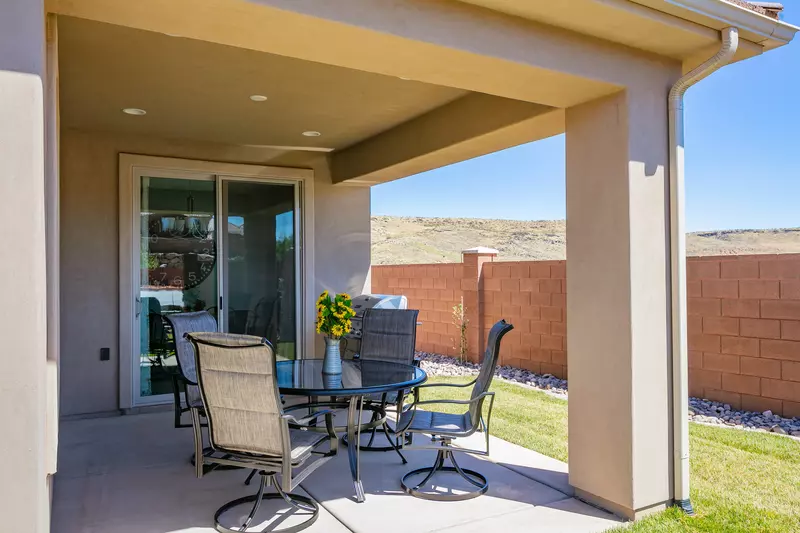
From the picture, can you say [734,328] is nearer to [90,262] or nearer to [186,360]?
[186,360]

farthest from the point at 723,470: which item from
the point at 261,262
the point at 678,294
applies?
the point at 261,262

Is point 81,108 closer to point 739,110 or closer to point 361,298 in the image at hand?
point 361,298

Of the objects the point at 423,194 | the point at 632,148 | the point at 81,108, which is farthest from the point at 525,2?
the point at 423,194

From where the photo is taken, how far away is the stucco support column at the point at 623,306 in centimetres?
322

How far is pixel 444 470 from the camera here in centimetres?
393

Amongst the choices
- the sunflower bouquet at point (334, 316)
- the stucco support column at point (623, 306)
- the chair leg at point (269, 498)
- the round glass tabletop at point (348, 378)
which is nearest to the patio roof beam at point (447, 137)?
the stucco support column at point (623, 306)

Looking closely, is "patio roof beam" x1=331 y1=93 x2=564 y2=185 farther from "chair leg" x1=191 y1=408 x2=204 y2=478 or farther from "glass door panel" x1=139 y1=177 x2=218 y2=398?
"chair leg" x1=191 y1=408 x2=204 y2=478

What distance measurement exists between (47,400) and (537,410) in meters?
4.45

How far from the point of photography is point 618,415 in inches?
128

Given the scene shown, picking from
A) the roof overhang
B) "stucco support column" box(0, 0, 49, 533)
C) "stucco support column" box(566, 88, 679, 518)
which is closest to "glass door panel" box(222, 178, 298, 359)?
"stucco support column" box(566, 88, 679, 518)

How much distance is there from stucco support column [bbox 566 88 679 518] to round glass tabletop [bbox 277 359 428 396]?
106 centimetres

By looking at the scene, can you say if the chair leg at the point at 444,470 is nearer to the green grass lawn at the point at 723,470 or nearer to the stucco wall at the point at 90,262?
the green grass lawn at the point at 723,470

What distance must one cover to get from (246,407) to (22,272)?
1313 mm

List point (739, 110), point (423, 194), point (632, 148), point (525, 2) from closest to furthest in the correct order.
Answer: point (525, 2), point (632, 148), point (739, 110), point (423, 194)
